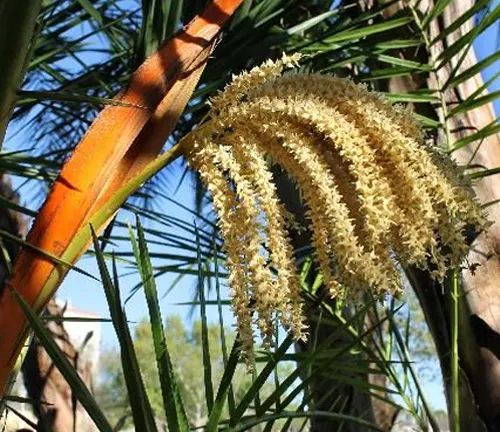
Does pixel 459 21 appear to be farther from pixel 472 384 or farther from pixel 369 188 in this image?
pixel 369 188

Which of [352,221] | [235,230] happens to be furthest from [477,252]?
[235,230]

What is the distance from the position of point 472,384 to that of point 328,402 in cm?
77

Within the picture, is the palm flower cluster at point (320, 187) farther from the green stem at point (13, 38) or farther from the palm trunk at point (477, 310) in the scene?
the palm trunk at point (477, 310)

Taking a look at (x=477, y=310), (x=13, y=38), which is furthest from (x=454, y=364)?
(x=13, y=38)

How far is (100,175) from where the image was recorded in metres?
0.71

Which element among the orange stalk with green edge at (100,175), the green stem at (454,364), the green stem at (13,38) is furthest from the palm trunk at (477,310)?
the green stem at (13,38)

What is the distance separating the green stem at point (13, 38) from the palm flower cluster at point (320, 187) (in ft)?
0.65

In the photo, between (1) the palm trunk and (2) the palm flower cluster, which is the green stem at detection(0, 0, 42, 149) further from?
(1) the palm trunk

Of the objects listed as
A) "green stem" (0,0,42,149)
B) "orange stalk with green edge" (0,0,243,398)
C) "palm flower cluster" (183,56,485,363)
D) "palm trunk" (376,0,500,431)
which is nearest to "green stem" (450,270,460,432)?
"palm trunk" (376,0,500,431)

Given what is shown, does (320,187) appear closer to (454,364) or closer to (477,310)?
(454,364)

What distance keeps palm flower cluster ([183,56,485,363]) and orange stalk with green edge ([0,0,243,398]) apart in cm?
4

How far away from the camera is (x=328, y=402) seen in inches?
82.7

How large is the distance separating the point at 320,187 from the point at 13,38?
299 millimetres

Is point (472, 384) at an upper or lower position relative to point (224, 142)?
lower
